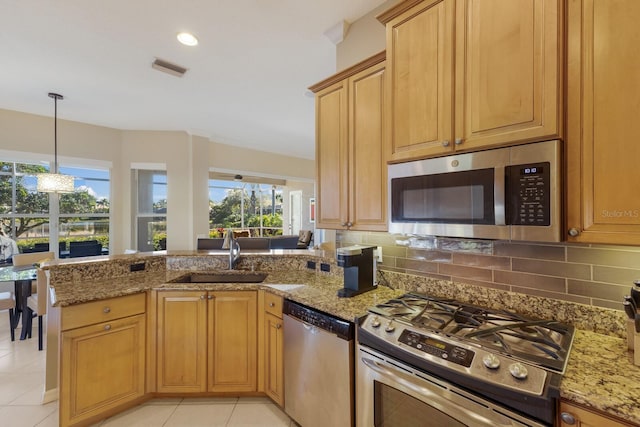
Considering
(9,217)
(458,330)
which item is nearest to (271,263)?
(458,330)

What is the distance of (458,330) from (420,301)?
0.40 metres

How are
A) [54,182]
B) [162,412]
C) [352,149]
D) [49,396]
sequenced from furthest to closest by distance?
[54,182], [49,396], [162,412], [352,149]

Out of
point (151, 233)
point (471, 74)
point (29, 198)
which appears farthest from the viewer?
point (151, 233)

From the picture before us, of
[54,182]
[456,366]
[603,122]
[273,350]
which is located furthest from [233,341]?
[54,182]

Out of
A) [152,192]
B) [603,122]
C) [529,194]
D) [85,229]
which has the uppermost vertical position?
[152,192]

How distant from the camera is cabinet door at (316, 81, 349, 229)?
79.9 inches

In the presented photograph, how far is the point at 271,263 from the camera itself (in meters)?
2.68

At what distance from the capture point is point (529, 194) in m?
1.15

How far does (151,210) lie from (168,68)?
3389mm

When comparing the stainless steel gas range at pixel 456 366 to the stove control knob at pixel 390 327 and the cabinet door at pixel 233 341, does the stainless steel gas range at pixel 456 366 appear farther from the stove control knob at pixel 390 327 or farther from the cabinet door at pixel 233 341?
the cabinet door at pixel 233 341

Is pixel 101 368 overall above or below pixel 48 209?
below

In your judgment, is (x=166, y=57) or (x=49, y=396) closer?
(x=49, y=396)

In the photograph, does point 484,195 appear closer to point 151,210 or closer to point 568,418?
point 568,418

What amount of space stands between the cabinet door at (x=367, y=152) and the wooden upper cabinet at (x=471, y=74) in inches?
7.3
